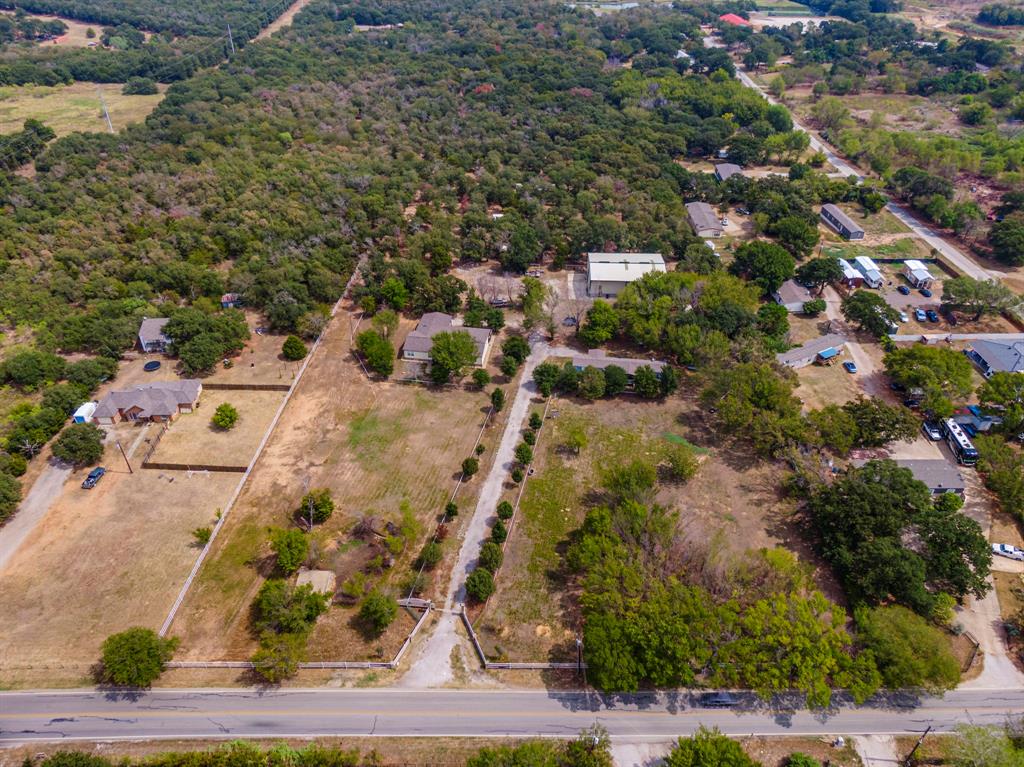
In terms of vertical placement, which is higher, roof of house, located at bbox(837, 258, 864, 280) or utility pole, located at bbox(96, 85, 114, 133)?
utility pole, located at bbox(96, 85, 114, 133)

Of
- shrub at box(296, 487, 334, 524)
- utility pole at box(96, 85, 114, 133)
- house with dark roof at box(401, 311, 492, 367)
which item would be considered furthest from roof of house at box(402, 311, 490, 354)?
utility pole at box(96, 85, 114, 133)

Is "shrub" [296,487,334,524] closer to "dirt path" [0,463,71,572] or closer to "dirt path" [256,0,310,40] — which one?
"dirt path" [0,463,71,572]

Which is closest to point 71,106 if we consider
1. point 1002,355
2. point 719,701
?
point 719,701

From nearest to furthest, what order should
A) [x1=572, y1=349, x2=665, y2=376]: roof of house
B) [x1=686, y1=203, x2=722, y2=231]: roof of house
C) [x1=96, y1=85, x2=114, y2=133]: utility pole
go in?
[x1=572, y1=349, x2=665, y2=376]: roof of house < [x1=686, y1=203, x2=722, y2=231]: roof of house < [x1=96, y1=85, x2=114, y2=133]: utility pole

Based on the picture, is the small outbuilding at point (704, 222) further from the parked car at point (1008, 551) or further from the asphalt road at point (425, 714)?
the asphalt road at point (425, 714)

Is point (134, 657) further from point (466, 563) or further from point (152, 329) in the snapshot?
point (152, 329)

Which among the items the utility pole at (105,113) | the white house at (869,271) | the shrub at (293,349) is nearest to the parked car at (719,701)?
the shrub at (293,349)
